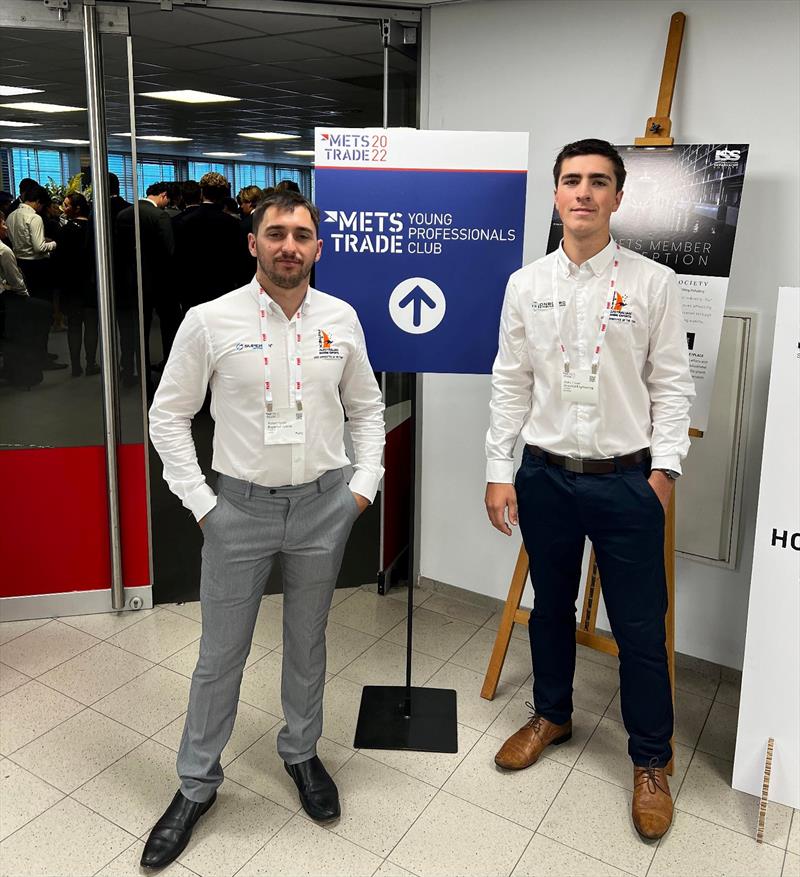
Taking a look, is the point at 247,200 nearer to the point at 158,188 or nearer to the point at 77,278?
the point at 158,188

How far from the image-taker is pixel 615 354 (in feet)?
8.66

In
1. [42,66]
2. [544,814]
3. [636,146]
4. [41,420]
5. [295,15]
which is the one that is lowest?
[544,814]

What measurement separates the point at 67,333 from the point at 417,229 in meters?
1.73

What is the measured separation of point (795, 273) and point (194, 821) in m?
2.77

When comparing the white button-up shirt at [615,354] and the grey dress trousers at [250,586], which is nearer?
the grey dress trousers at [250,586]

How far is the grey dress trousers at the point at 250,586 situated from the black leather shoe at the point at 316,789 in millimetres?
250

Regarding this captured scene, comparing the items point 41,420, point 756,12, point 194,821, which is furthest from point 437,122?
point 194,821

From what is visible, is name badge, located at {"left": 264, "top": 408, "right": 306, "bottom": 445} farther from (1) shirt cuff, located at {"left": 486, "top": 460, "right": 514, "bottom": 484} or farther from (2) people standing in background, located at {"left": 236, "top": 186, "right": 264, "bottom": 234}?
(2) people standing in background, located at {"left": 236, "top": 186, "right": 264, "bottom": 234}

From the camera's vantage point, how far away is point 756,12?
302 cm

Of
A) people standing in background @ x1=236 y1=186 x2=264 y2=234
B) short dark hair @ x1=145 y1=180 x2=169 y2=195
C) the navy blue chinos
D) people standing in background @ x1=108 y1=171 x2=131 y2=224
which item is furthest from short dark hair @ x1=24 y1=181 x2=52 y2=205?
the navy blue chinos

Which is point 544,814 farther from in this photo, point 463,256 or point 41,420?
point 41,420

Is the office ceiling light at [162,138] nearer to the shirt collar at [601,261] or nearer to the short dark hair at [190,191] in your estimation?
the short dark hair at [190,191]

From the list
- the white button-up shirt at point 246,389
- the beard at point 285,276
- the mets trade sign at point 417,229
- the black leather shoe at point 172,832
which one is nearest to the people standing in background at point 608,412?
the mets trade sign at point 417,229

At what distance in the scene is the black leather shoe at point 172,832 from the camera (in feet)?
8.29
